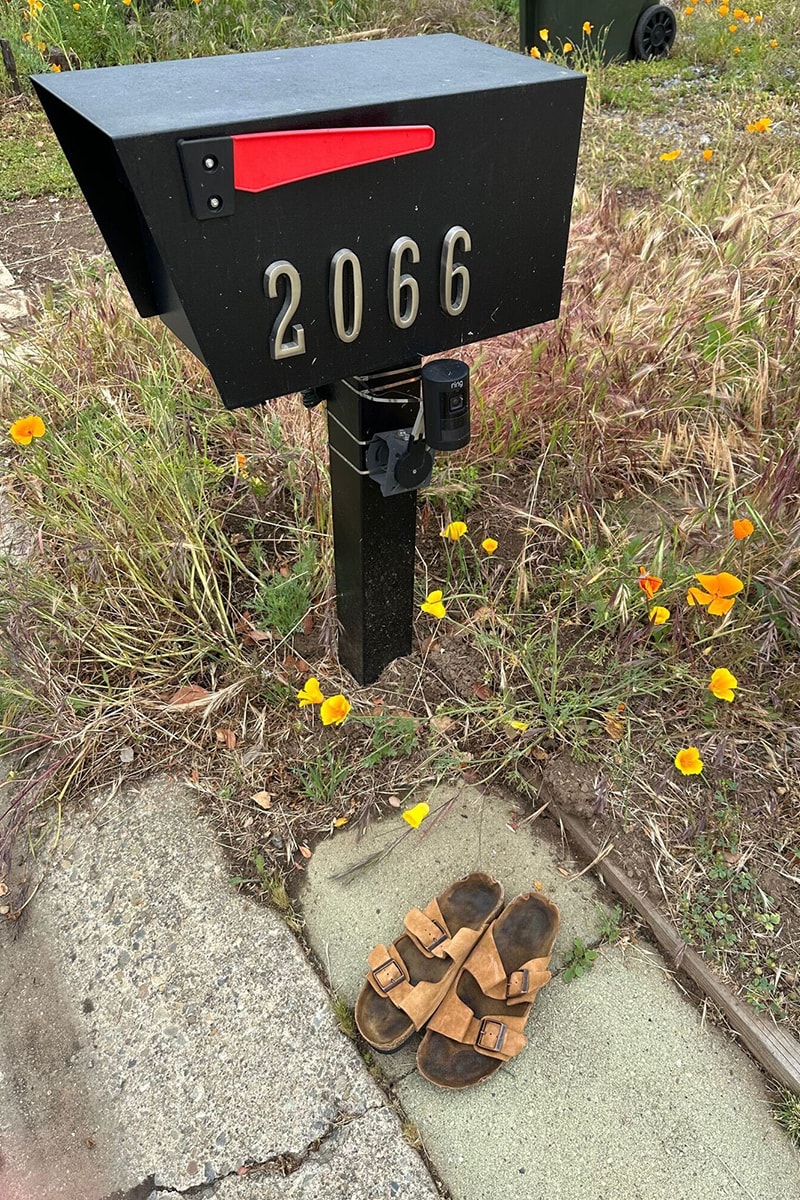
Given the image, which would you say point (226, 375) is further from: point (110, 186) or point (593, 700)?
point (593, 700)

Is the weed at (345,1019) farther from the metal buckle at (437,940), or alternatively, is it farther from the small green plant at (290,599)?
the small green plant at (290,599)

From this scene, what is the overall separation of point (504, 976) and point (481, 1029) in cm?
10

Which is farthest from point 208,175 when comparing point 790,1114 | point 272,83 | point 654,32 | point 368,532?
point 654,32

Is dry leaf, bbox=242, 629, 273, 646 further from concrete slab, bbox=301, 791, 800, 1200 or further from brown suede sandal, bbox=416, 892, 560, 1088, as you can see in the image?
brown suede sandal, bbox=416, 892, 560, 1088

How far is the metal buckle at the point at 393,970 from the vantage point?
1.48 meters

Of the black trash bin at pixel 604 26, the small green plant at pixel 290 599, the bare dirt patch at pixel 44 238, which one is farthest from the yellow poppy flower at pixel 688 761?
the black trash bin at pixel 604 26

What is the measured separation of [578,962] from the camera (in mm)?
1548

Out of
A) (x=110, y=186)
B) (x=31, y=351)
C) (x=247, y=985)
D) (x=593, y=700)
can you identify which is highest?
(x=110, y=186)

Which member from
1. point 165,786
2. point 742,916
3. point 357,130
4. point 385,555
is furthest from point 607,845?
point 357,130

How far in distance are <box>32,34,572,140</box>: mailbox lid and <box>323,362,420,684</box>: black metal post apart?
44 cm

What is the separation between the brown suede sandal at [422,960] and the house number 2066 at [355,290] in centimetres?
111

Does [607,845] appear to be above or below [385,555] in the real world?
below

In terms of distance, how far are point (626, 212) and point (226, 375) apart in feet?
8.98

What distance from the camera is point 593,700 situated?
6.01 ft
